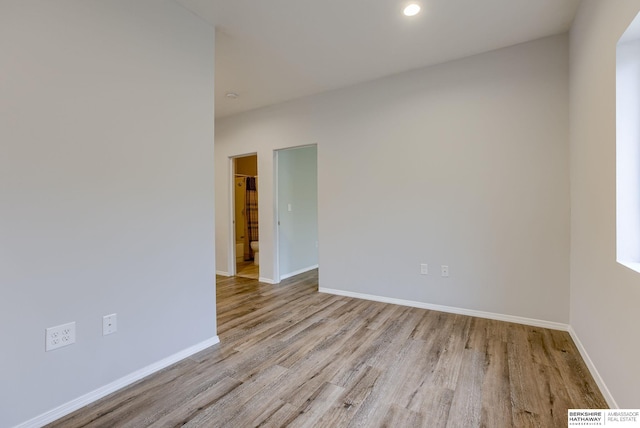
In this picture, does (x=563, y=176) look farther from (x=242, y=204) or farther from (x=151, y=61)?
(x=242, y=204)

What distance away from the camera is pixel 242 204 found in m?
6.34

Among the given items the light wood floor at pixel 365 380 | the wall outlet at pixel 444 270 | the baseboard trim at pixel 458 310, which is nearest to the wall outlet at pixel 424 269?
the wall outlet at pixel 444 270

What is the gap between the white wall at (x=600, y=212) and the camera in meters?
1.46

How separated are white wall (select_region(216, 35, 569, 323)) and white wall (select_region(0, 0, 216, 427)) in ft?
6.06

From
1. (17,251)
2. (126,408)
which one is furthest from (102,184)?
(126,408)

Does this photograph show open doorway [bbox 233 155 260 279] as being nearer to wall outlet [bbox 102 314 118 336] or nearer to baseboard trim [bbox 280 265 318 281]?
baseboard trim [bbox 280 265 318 281]

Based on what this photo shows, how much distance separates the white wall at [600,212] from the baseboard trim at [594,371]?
Result: 36 mm

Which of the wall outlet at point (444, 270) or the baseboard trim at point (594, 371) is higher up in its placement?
the wall outlet at point (444, 270)

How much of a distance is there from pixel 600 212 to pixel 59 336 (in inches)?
130

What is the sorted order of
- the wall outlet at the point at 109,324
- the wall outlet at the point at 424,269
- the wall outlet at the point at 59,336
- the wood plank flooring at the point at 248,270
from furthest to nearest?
the wood plank flooring at the point at 248,270 < the wall outlet at the point at 424,269 < the wall outlet at the point at 109,324 < the wall outlet at the point at 59,336

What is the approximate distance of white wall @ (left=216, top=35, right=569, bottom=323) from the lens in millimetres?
2686

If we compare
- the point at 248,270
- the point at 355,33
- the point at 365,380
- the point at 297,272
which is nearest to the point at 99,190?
the point at 365,380

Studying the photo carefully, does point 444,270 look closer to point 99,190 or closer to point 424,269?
point 424,269

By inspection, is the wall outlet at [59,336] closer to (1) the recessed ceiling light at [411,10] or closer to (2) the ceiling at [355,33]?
(2) the ceiling at [355,33]
